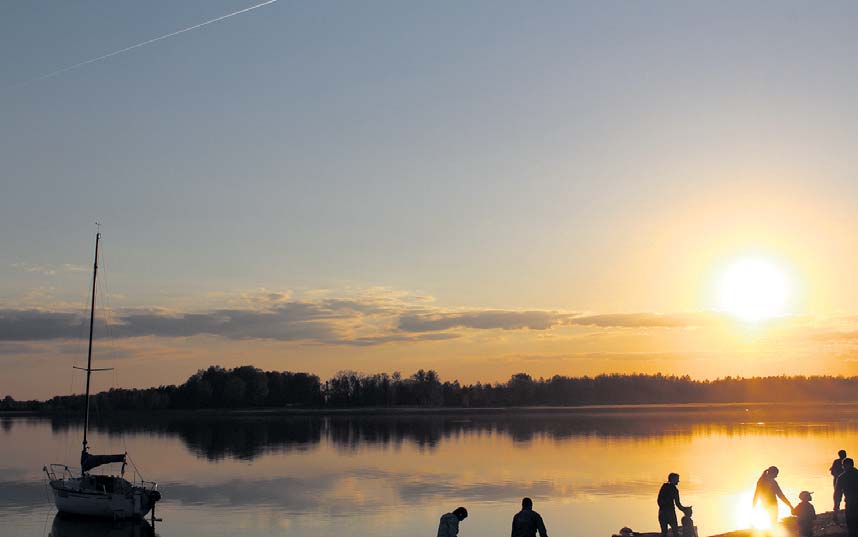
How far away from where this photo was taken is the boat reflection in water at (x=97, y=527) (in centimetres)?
3762

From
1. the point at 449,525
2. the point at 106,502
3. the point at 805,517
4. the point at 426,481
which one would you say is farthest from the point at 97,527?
the point at 805,517

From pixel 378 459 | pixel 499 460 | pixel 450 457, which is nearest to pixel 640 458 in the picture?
pixel 499 460

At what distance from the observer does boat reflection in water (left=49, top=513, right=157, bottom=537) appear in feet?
123

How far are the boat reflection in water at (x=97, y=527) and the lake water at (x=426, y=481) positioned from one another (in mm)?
153

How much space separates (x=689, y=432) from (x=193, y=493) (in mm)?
73799

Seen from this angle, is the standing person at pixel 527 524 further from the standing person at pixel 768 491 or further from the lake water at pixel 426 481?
the lake water at pixel 426 481

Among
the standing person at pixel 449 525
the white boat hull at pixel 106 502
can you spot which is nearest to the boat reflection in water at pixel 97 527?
the white boat hull at pixel 106 502

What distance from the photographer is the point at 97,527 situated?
40094mm

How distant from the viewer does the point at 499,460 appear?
222 feet

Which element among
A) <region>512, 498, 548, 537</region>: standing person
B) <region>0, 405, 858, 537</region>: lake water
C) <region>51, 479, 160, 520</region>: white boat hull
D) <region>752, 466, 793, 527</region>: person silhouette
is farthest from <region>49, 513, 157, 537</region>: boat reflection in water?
<region>752, 466, 793, 527</region>: person silhouette

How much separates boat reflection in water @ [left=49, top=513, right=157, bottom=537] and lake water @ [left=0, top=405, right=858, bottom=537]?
6.0 inches

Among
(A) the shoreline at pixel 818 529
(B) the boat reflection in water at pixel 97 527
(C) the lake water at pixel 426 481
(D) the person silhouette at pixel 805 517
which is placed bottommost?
(B) the boat reflection in water at pixel 97 527

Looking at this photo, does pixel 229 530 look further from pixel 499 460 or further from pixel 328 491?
pixel 499 460

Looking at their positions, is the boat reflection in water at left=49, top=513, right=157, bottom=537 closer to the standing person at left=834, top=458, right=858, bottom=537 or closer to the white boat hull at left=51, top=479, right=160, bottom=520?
the white boat hull at left=51, top=479, right=160, bottom=520
